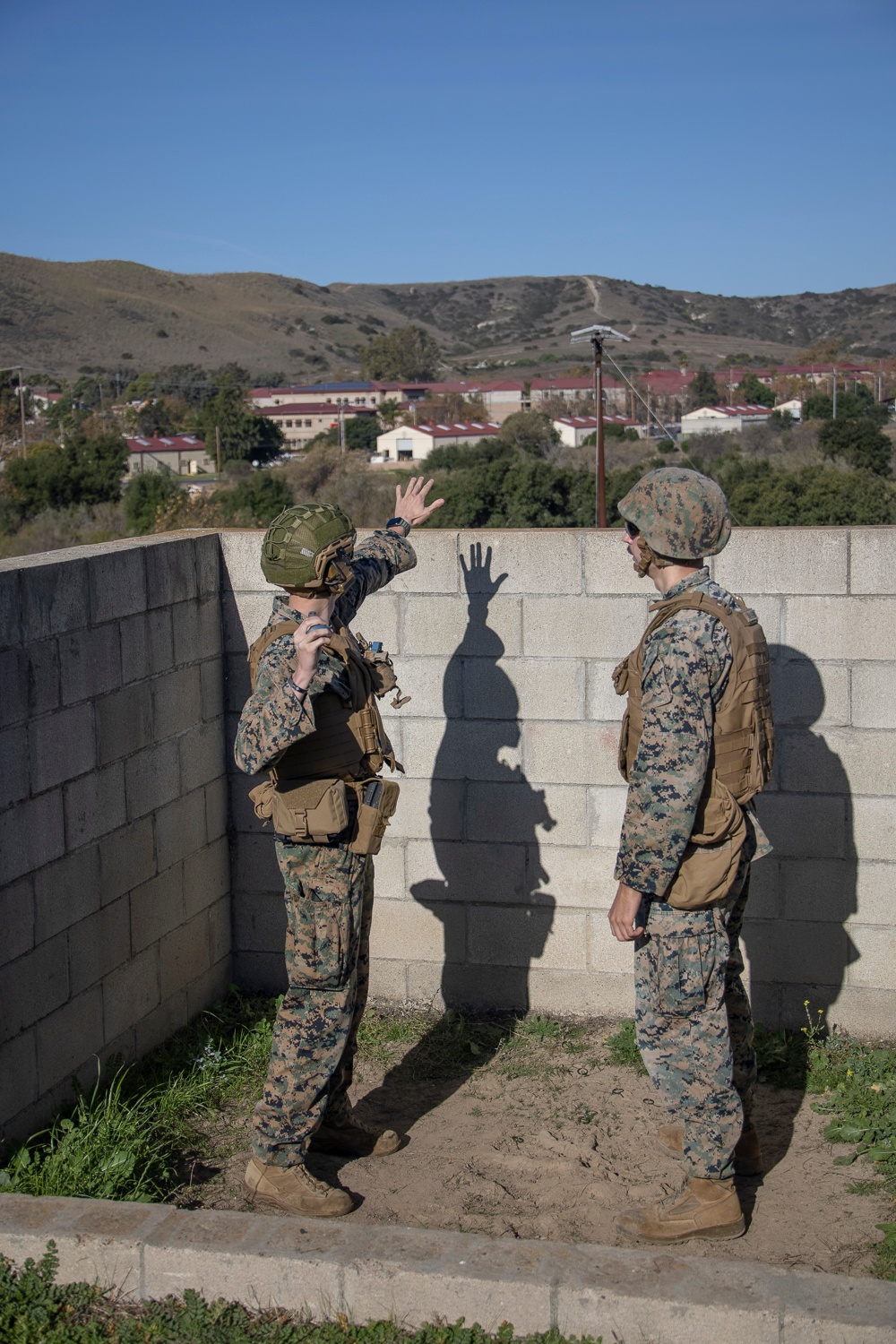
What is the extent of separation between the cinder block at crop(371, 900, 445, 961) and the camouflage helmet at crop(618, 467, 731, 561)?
2129 mm

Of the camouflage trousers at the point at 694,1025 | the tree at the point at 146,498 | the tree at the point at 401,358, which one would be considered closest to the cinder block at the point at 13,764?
the camouflage trousers at the point at 694,1025

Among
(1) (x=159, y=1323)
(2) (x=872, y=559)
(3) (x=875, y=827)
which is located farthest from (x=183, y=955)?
(2) (x=872, y=559)

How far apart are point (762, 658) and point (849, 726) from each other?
1368 mm

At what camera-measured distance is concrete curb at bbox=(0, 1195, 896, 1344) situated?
2.54 m

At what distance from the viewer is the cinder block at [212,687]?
4707 millimetres

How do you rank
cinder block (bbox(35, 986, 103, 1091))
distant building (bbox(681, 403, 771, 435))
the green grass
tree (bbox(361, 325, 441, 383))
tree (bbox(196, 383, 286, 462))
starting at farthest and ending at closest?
tree (bbox(361, 325, 441, 383))
distant building (bbox(681, 403, 771, 435))
tree (bbox(196, 383, 286, 462))
cinder block (bbox(35, 986, 103, 1091))
the green grass

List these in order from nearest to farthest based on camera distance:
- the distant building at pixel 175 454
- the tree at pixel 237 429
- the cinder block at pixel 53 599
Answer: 1. the cinder block at pixel 53 599
2. the distant building at pixel 175 454
3. the tree at pixel 237 429

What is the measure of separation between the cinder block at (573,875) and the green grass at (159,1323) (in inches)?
81.0

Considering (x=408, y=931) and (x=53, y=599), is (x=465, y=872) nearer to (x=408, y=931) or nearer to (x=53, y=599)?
(x=408, y=931)

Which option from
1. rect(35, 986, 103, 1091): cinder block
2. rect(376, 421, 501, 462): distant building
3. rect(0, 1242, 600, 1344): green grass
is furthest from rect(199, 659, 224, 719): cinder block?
rect(376, 421, 501, 462): distant building

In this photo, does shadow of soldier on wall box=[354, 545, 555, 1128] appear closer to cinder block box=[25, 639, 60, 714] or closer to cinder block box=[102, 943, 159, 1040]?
cinder block box=[102, 943, 159, 1040]

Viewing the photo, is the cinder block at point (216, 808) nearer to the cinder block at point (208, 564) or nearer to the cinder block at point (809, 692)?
the cinder block at point (208, 564)

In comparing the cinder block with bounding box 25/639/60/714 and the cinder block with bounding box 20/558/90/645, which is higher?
the cinder block with bounding box 20/558/90/645

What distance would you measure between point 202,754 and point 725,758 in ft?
7.50
